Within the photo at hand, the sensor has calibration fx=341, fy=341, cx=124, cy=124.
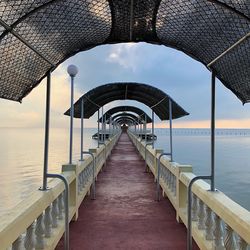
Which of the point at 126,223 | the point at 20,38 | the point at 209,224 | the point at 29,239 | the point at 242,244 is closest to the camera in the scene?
the point at 242,244

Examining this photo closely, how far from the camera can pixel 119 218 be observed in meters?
5.89

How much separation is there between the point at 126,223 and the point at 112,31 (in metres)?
3.11

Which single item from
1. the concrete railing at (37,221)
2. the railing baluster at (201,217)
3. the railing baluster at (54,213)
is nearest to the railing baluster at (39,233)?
the concrete railing at (37,221)

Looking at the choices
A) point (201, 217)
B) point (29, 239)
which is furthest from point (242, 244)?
point (29, 239)

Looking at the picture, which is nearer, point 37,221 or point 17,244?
point 17,244

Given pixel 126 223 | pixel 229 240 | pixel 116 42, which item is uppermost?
pixel 116 42

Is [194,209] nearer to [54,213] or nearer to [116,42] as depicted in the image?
[54,213]

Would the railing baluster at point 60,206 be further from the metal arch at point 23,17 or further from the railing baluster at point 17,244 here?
the metal arch at point 23,17

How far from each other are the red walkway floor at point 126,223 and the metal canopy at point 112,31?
2.21 metres

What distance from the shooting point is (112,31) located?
4.19 metres

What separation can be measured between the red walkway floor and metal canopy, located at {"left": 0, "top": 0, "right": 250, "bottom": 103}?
2209 millimetres

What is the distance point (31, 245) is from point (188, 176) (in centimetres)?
272

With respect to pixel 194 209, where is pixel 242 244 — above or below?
above

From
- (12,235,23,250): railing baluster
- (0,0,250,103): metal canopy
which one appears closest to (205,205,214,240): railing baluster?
(0,0,250,103): metal canopy
